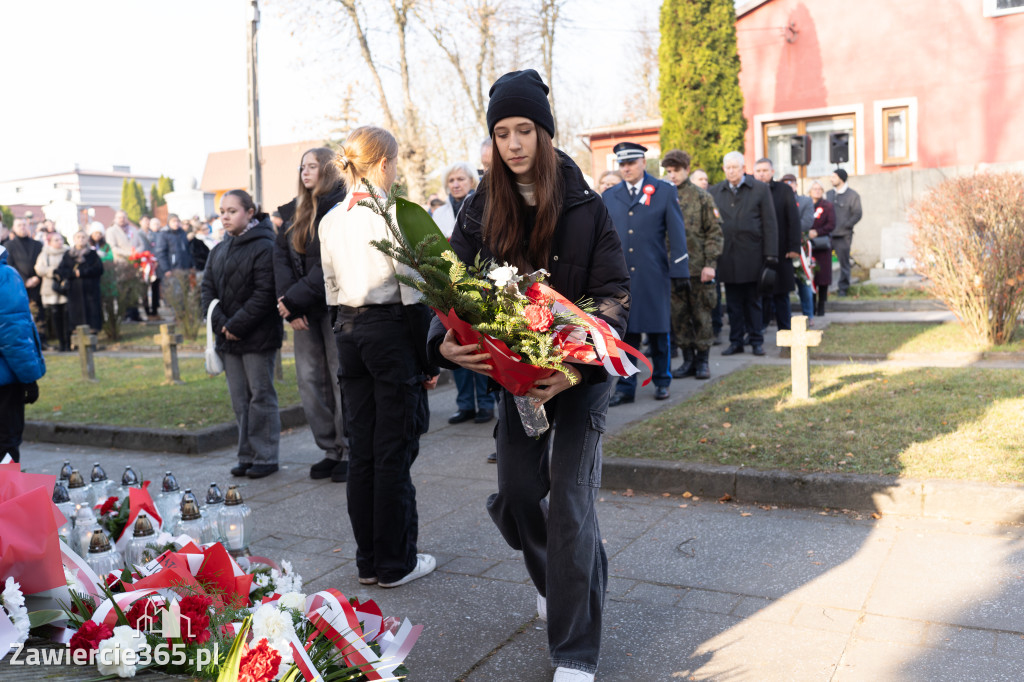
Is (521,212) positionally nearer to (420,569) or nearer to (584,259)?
(584,259)

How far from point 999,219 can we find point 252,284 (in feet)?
25.2

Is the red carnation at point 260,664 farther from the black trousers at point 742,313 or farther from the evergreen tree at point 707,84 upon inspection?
the evergreen tree at point 707,84

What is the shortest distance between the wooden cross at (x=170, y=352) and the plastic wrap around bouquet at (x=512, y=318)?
8.84 meters

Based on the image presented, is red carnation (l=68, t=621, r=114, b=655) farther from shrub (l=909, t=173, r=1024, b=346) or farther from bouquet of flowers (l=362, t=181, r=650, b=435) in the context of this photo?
shrub (l=909, t=173, r=1024, b=346)

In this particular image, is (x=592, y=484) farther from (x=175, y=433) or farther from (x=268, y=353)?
(x=175, y=433)

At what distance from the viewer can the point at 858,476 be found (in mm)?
5309

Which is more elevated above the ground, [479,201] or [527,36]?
[527,36]

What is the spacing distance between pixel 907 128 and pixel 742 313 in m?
14.9

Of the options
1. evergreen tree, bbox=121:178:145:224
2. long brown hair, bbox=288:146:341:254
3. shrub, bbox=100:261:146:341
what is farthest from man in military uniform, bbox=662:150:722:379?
evergreen tree, bbox=121:178:145:224

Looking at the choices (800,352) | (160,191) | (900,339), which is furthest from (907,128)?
(160,191)

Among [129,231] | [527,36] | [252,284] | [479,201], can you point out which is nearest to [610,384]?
[479,201]

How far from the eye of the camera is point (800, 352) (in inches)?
295

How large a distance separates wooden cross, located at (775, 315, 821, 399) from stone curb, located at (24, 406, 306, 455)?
183 inches

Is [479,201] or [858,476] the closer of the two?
[479,201]
